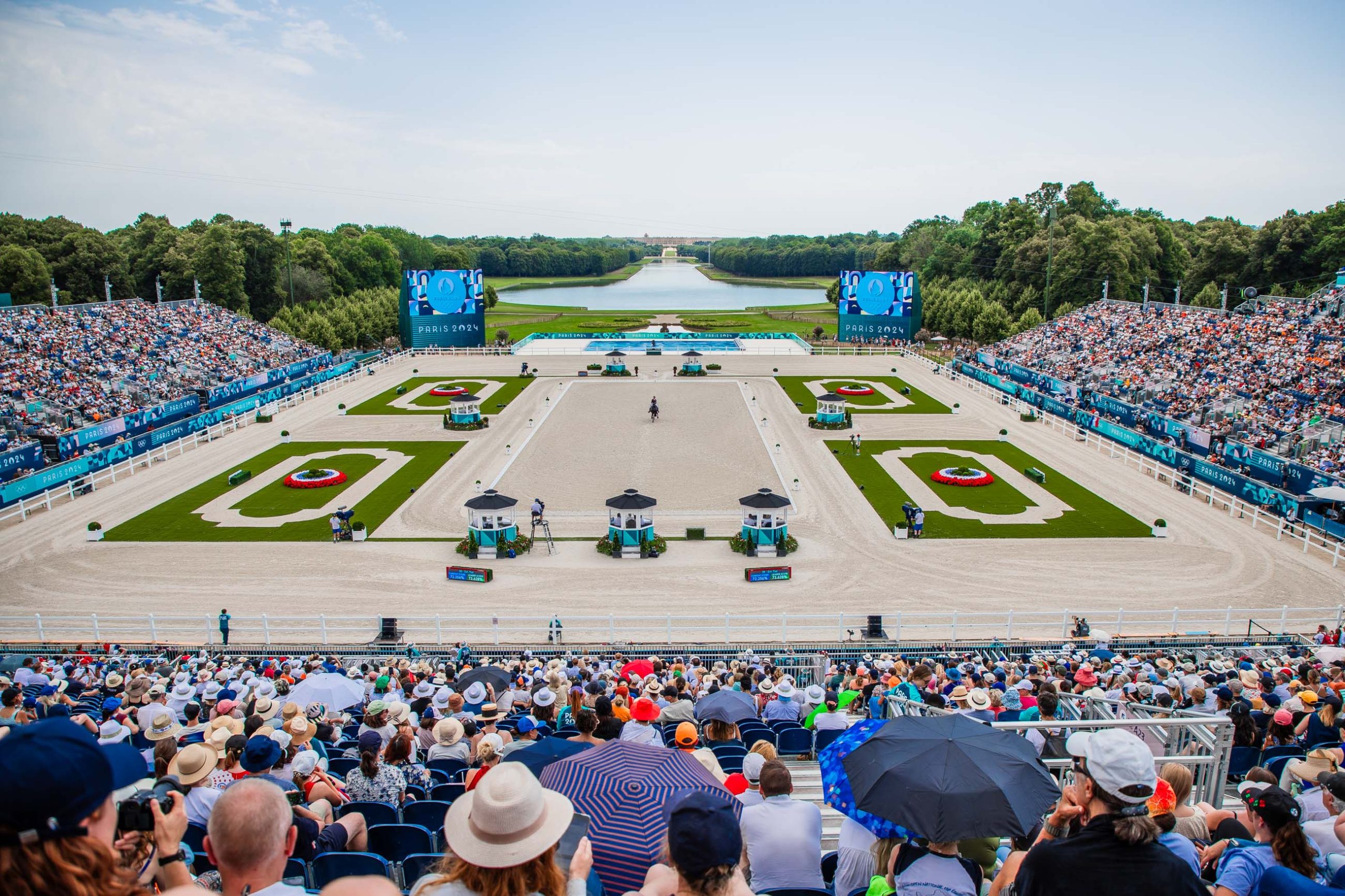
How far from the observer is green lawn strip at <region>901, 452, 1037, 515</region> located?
110 feet

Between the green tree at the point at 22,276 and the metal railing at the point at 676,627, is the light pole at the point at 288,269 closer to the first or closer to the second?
the green tree at the point at 22,276

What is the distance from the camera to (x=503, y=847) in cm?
398

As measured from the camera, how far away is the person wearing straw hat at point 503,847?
3969 mm

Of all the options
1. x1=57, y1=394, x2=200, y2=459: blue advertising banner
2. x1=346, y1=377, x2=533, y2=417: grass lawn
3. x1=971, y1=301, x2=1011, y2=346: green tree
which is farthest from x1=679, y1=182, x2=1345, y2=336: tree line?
x1=57, y1=394, x2=200, y2=459: blue advertising banner

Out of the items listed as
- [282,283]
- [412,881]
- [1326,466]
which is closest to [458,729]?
[412,881]

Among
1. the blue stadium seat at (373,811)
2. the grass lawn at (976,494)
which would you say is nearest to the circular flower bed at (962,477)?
the grass lawn at (976,494)

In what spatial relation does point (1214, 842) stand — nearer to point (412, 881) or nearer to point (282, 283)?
point (412, 881)

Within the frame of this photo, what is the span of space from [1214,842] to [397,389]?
56701mm

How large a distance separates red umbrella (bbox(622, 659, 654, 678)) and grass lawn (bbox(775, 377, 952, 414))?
118 feet

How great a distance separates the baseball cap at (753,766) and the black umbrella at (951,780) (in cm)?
128

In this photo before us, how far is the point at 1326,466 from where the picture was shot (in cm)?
3291

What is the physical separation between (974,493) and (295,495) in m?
27.7

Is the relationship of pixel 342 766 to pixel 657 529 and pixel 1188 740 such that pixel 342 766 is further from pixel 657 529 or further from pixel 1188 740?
pixel 657 529

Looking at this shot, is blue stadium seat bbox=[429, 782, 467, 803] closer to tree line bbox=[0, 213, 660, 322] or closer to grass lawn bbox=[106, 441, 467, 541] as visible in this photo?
grass lawn bbox=[106, 441, 467, 541]
